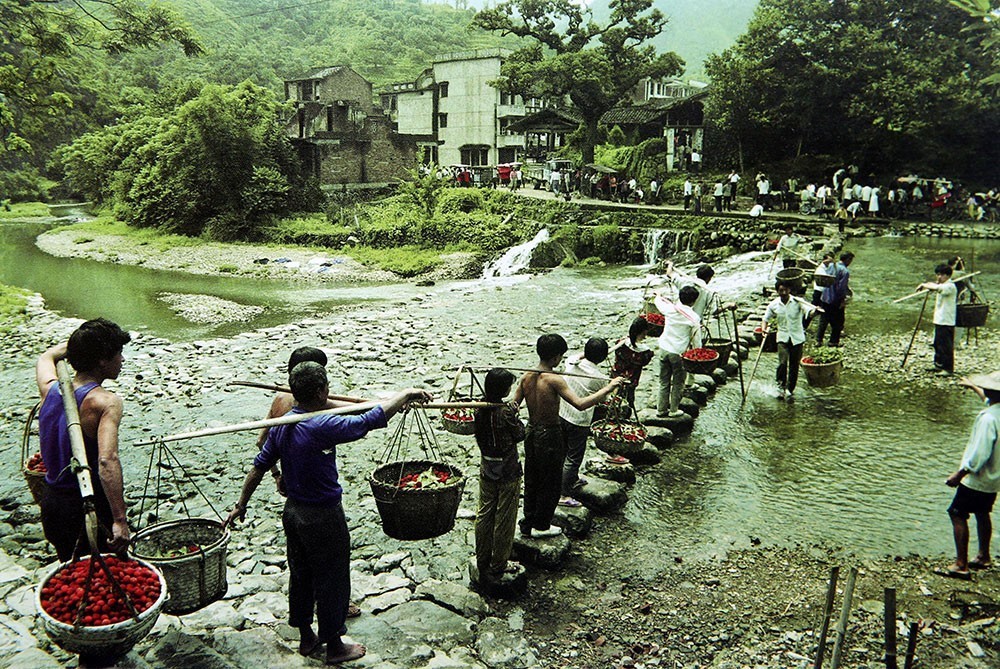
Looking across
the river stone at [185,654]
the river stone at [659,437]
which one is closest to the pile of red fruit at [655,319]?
the river stone at [659,437]

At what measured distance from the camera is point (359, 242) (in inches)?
1287

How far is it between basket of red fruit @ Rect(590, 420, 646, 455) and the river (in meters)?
0.61

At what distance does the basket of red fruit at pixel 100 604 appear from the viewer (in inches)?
141

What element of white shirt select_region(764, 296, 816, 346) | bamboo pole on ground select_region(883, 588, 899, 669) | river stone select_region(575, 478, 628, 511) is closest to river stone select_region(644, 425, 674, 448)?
river stone select_region(575, 478, 628, 511)

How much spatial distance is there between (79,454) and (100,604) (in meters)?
0.84

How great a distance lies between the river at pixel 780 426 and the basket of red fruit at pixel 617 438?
0.61m

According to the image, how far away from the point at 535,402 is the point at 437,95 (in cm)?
4615

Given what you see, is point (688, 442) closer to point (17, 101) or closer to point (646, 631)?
point (646, 631)

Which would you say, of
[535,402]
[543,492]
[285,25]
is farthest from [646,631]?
[285,25]

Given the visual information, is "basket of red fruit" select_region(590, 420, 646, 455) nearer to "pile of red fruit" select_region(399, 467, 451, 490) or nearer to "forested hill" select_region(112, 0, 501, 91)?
"pile of red fruit" select_region(399, 467, 451, 490)

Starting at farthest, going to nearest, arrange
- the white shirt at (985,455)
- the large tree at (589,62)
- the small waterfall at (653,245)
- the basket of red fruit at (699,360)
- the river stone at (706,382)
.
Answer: the large tree at (589,62) → the small waterfall at (653,245) → the river stone at (706,382) → the basket of red fruit at (699,360) → the white shirt at (985,455)

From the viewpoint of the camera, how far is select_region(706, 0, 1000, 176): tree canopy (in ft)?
89.4

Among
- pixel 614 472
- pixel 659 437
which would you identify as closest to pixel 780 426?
pixel 659 437

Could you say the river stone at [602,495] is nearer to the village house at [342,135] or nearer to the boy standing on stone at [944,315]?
the boy standing on stone at [944,315]
